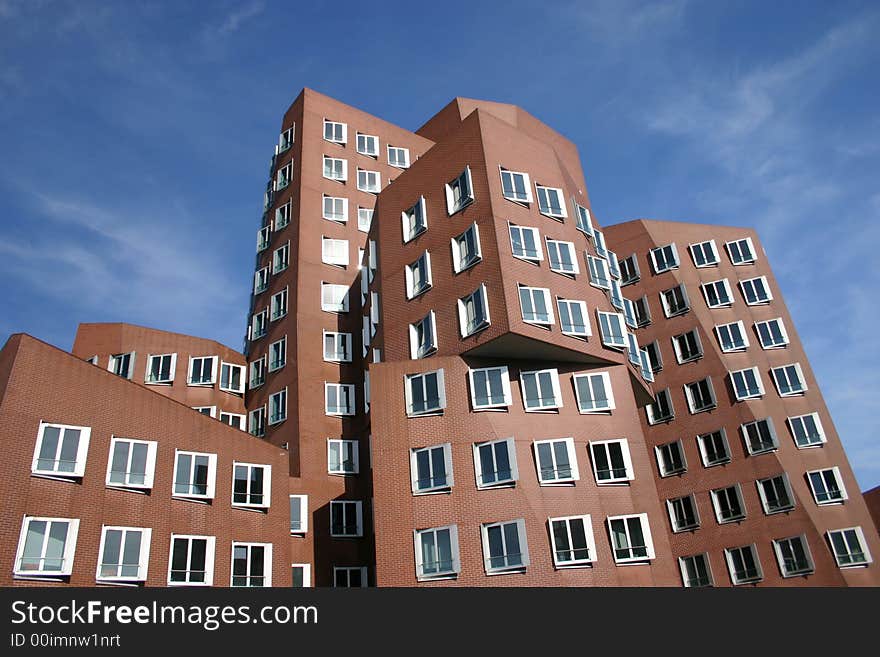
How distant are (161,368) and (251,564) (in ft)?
81.8

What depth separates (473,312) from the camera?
4231 centimetres

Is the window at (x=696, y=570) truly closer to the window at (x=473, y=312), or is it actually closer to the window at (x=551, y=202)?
the window at (x=473, y=312)

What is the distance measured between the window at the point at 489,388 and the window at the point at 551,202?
37.1 ft

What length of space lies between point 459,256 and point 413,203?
6.94 m

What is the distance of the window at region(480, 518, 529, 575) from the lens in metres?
36.0

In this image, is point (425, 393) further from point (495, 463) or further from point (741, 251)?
point (741, 251)

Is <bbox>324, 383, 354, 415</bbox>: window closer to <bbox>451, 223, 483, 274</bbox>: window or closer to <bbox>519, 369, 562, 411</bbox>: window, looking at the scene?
<bbox>451, 223, 483, 274</bbox>: window

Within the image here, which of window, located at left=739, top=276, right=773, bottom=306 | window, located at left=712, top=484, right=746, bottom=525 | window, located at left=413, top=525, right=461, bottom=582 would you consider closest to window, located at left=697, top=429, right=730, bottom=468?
window, located at left=712, top=484, right=746, bottom=525

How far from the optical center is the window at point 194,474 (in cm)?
3638

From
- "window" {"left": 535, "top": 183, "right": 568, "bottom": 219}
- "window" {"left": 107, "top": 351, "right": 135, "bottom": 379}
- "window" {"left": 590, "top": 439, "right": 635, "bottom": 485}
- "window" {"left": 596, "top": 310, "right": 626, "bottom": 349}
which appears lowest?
"window" {"left": 590, "top": 439, "right": 635, "bottom": 485}

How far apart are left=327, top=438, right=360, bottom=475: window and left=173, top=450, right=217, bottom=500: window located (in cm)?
1321
